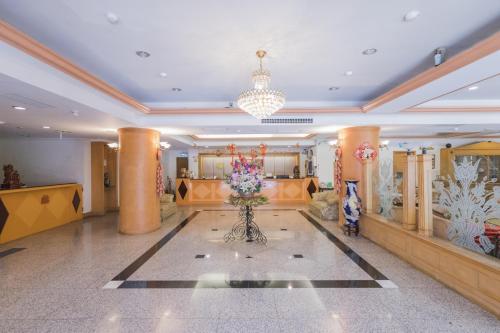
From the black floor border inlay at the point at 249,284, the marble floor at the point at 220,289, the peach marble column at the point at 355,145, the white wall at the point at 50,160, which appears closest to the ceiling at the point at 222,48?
the peach marble column at the point at 355,145

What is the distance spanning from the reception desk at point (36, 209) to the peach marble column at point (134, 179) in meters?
2.47

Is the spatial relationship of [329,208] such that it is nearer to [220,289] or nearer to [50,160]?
[220,289]

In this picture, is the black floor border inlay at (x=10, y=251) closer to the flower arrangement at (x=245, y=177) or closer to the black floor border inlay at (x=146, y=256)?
the black floor border inlay at (x=146, y=256)

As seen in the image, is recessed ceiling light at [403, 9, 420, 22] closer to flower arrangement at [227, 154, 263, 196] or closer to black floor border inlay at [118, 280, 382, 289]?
black floor border inlay at [118, 280, 382, 289]

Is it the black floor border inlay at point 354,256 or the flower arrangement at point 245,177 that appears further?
the flower arrangement at point 245,177

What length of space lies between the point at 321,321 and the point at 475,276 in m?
2.10

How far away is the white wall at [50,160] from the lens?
29.5 feet

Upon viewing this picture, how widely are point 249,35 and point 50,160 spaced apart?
9592 mm

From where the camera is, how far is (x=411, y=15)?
273 centimetres

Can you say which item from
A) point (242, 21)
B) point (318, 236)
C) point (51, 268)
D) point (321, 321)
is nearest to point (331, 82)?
point (242, 21)

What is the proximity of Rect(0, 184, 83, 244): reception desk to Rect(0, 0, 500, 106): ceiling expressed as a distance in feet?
14.9

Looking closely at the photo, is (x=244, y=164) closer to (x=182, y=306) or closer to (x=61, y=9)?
(x=182, y=306)

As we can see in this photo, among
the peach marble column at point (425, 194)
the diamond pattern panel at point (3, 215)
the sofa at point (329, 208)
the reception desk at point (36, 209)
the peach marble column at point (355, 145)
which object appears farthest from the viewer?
the sofa at point (329, 208)

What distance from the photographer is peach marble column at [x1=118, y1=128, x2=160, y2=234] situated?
253 inches
